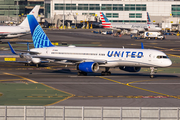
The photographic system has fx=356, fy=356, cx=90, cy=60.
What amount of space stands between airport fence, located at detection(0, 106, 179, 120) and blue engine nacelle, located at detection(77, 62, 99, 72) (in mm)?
31233

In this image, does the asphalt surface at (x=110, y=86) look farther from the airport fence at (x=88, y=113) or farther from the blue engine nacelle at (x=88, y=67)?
the airport fence at (x=88, y=113)

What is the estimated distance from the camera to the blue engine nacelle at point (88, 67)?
172 feet

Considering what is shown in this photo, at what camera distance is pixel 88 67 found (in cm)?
5256

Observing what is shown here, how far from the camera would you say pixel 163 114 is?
21.1 m

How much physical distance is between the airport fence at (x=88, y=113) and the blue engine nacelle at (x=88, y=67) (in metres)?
31.2

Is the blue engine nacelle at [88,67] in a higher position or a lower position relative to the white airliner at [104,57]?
lower

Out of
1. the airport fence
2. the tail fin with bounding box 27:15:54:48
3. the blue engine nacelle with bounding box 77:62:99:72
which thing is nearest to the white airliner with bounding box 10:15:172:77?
the blue engine nacelle with bounding box 77:62:99:72

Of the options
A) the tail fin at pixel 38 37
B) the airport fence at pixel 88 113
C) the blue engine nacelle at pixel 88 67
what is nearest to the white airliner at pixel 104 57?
the blue engine nacelle at pixel 88 67

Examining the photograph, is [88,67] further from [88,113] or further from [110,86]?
[88,113]

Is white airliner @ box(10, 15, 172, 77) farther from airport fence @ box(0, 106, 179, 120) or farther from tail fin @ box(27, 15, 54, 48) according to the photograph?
airport fence @ box(0, 106, 179, 120)

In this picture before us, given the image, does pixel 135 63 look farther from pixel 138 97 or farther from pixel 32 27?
pixel 32 27

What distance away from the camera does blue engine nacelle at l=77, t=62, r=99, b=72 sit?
52.5 meters

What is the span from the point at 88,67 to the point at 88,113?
31.4 meters

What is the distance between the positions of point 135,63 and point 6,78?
63.5 ft
